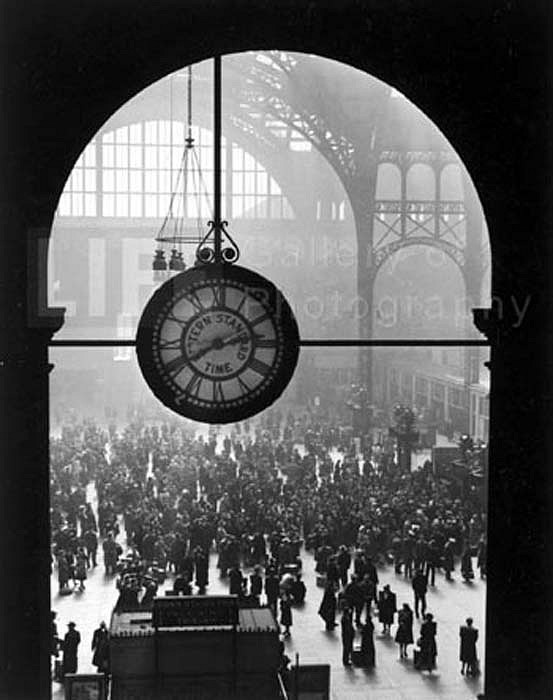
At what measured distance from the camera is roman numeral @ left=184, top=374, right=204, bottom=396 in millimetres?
3867

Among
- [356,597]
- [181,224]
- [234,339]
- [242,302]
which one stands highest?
[181,224]

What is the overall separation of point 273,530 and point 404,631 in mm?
4099

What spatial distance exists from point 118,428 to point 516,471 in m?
24.7

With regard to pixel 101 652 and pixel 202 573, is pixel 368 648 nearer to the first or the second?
pixel 101 652

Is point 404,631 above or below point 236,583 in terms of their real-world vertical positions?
below

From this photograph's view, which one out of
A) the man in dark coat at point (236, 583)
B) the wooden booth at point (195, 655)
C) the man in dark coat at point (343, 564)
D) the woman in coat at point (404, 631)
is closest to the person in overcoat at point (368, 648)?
the woman in coat at point (404, 631)

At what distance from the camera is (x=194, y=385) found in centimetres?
387

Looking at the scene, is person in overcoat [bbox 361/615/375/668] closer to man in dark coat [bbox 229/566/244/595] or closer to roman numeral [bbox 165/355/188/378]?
man in dark coat [bbox 229/566/244/595]

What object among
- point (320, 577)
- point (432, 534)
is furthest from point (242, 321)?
point (432, 534)

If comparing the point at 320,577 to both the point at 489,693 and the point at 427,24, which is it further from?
the point at 427,24

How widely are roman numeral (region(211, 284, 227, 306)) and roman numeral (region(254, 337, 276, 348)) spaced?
0.19 m

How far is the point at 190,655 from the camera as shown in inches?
231

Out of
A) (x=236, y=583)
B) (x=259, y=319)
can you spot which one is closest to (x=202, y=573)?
(x=236, y=583)

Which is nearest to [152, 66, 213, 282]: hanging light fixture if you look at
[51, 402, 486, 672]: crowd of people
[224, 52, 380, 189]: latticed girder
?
[224, 52, 380, 189]: latticed girder
